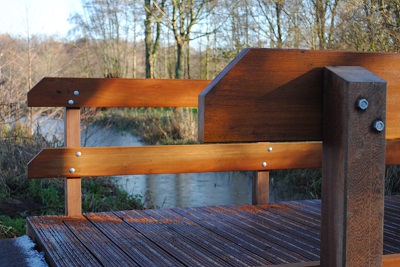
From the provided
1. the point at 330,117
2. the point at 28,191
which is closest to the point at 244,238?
the point at 330,117

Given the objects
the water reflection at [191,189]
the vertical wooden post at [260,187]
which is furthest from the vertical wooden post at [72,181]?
the water reflection at [191,189]

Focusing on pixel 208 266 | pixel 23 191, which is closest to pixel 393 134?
pixel 208 266

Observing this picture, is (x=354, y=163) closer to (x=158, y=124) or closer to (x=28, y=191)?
(x=28, y=191)

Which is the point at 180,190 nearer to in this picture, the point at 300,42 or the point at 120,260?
the point at 300,42

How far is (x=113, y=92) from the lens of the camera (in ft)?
12.7

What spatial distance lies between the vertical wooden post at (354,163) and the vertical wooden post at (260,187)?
2415 millimetres

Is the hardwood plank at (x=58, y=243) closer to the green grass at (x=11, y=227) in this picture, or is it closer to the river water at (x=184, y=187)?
the green grass at (x=11, y=227)

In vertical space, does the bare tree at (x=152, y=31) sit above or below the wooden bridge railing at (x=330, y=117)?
above

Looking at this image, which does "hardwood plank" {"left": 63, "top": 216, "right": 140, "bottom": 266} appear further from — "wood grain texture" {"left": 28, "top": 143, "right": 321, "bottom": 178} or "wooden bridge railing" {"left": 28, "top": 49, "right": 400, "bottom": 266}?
"wooden bridge railing" {"left": 28, "top": 49, "right": 400, "bottom": 266}

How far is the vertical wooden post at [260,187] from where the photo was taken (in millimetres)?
4008

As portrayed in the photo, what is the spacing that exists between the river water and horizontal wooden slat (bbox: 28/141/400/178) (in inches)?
130

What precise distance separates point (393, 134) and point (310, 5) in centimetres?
885

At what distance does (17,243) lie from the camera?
3199mm

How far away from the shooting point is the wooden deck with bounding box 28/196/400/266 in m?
2.73
